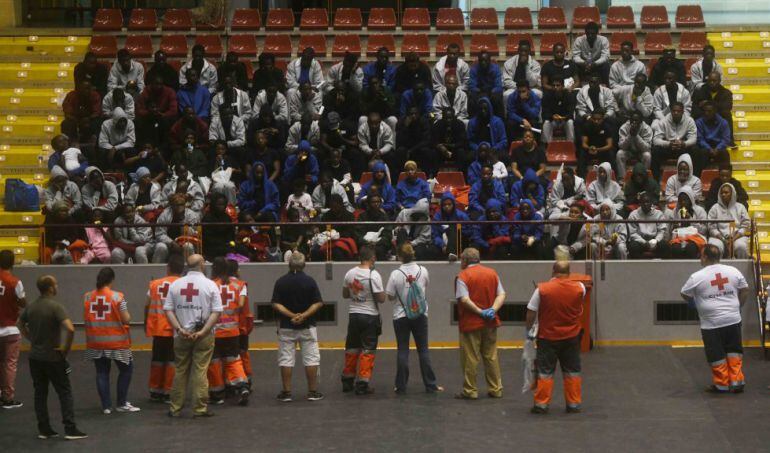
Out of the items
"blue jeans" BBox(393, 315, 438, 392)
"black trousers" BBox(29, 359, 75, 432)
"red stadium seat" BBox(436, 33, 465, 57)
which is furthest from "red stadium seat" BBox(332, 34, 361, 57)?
"black trousers" BBox(29, 359, 75, 432)

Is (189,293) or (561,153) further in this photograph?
(561,153)

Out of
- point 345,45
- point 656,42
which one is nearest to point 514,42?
A: point 656,42

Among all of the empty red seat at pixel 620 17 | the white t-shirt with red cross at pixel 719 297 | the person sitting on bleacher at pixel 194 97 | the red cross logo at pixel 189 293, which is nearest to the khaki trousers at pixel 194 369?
the red cross logo at pixel 189 293

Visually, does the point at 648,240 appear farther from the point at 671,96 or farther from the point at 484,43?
the point at 484,43

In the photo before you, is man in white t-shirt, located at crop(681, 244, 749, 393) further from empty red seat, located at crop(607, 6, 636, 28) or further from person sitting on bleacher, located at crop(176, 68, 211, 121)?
empty red seat, located at crop(607, 6, 636, 28)

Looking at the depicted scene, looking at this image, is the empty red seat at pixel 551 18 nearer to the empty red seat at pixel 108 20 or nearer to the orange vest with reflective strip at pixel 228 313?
the empty red seat at pixel 108 20

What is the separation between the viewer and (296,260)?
563 inches

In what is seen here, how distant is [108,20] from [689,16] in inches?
487

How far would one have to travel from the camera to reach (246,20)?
25953 millimetres

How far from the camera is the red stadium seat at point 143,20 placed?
2583 centimetres

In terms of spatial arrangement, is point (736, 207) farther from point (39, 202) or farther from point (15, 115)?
point (15, 115)

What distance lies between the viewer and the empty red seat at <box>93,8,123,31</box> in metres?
25.8

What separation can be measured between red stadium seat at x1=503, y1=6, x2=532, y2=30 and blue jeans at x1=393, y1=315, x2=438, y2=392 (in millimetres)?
11992

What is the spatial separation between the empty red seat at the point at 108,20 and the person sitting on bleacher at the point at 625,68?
10548 millimetres
